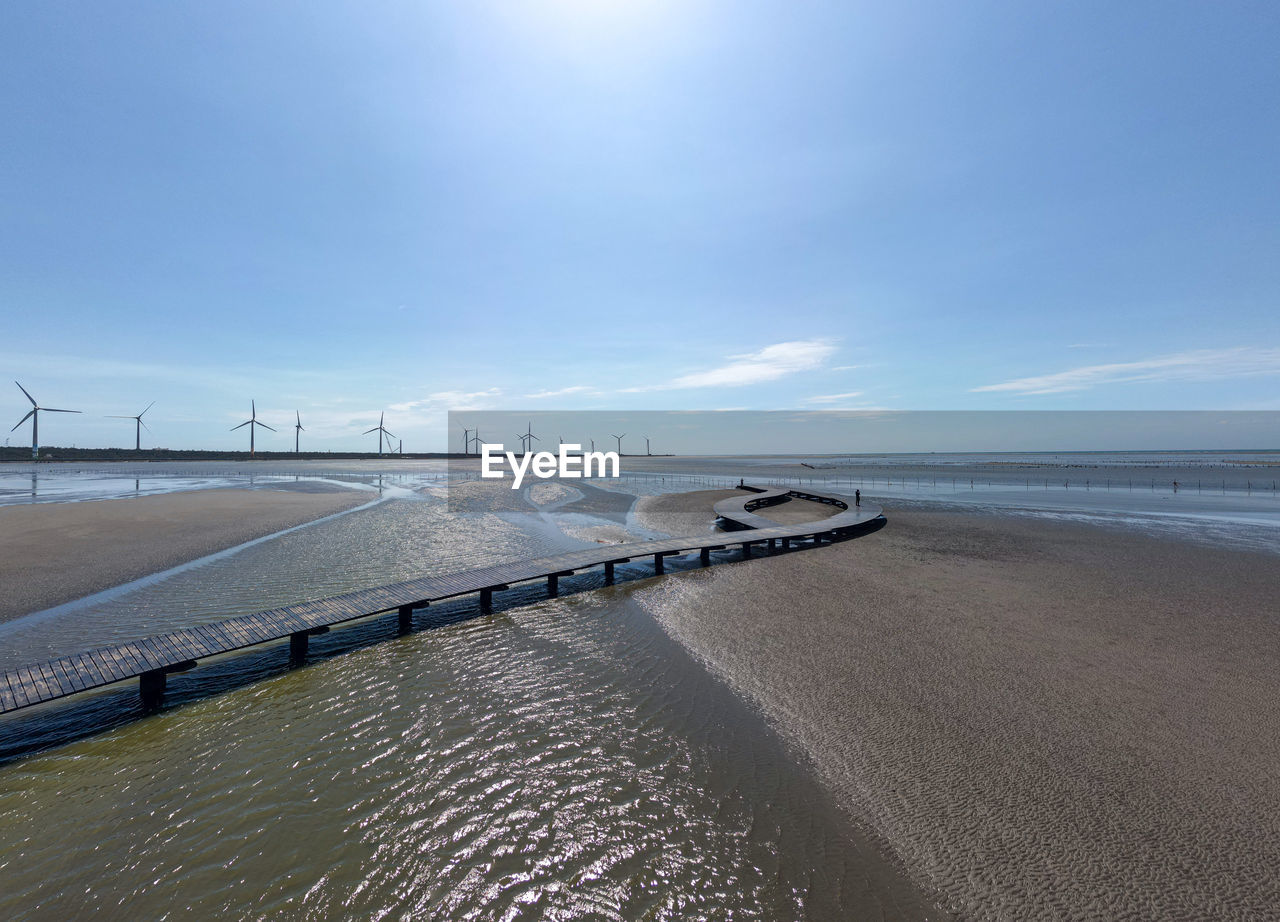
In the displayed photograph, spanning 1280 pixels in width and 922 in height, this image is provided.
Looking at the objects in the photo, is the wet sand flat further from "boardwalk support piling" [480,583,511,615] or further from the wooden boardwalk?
"boardwalk support piling" [480,583,511,615]

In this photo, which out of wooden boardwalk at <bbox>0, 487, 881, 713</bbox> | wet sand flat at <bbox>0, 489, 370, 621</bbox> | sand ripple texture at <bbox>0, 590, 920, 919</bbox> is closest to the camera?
sand ripple texture at <bbox>0, 590, 920, 919</bbox>

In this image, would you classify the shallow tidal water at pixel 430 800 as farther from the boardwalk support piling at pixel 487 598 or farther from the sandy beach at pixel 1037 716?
the boardwalk support piling at pixel 487 598

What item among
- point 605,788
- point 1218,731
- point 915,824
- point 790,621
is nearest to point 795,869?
point 915,824

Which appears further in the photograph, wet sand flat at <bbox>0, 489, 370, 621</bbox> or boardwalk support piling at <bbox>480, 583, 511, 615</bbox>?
wet sand flat at <bbox>0, 489, 370, 621</bbox>

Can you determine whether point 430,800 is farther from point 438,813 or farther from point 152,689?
point 152,689

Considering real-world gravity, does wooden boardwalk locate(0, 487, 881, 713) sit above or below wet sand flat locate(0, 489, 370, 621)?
above

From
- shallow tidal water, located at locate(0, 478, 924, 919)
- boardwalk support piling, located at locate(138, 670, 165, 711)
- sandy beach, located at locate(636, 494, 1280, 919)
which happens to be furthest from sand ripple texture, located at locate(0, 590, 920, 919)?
sandy beach, located at locate(636, 494, 1280, 919)
